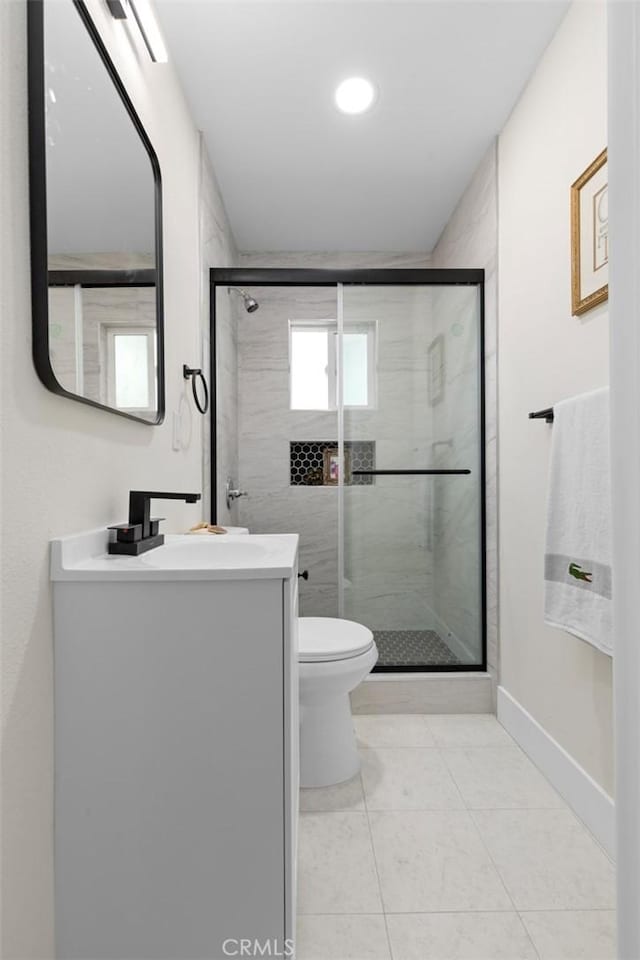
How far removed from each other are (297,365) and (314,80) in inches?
65.8

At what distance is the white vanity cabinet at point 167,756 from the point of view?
0.92 meters

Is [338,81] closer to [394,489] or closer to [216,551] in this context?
[394,489]

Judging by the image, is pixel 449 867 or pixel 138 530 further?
pixel 449 867

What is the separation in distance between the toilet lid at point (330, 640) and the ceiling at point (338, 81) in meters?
2.04

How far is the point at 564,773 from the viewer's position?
1.68 meters

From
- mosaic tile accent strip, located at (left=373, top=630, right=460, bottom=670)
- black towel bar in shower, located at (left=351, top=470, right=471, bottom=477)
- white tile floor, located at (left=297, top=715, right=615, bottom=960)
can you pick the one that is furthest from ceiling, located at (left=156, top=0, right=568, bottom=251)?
white tile floor, located at (left=297, top=715, right=615, bottom=960)

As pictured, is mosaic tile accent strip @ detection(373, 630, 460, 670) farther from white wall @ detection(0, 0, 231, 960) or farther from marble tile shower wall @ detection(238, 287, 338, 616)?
white wall @ detection(0, 0, 231, 960)

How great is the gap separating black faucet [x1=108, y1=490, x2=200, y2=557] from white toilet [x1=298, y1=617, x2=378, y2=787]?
716 mm

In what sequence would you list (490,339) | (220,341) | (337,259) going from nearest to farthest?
(490,339) → (220,341) → (337,259)

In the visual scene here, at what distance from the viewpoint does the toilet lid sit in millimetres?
1720

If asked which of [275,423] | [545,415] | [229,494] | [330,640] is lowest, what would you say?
[330,640]

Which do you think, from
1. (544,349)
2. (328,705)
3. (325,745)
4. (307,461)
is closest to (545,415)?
(544,349)

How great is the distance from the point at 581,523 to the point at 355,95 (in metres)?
1.79

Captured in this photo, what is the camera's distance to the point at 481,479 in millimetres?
2465
